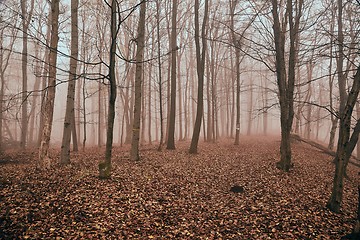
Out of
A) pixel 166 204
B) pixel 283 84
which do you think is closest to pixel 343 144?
pixel 283 84

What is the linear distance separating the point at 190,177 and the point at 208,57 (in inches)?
651

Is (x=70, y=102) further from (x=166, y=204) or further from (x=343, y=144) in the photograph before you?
(x=343, y=144)

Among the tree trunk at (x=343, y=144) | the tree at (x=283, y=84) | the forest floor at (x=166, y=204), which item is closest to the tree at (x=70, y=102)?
the forest floor at (x=166, y=204)

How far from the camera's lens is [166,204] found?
7.34 metres

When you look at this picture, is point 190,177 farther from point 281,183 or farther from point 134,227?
point 134,227

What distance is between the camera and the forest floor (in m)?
5.61

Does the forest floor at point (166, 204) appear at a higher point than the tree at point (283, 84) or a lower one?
lower

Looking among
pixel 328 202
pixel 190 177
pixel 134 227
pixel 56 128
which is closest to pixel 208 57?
pixel 190 177

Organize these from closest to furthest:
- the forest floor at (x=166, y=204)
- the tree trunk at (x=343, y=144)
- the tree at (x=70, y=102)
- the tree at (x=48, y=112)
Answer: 1. the forest floor at (x=166, y=204)
2. the tree trunk at (x=343, y=144)
3. the tree at (x=48, y=112)
4. the tree at (x=70, y=102)

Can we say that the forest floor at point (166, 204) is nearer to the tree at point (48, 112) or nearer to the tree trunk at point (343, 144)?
the tree trunk at point (343, 144)

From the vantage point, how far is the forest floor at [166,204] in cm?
561

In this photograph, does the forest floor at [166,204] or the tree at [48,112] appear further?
the tree at [48,112]

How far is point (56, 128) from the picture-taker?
55906mm

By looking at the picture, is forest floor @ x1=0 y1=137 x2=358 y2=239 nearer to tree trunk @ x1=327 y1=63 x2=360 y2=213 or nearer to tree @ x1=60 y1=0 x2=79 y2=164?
tree trunk @ x1=327 y1=63 x2=360 y2=213
